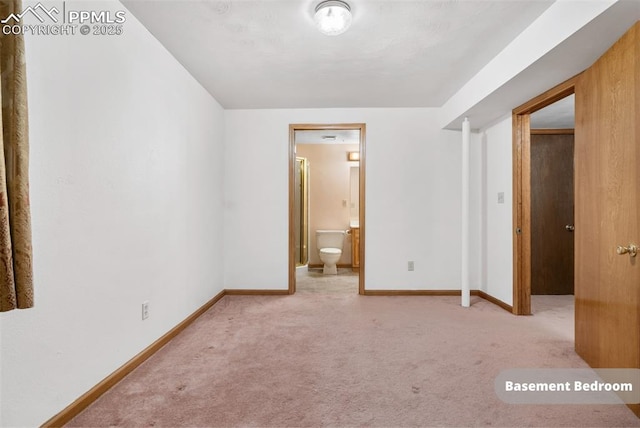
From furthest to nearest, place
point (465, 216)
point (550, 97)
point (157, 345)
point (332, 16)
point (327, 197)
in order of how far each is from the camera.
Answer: point (327, 197), point (465, 216), point (550, 97), point (157, 345), point (332, 16)

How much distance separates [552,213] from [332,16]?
377cm

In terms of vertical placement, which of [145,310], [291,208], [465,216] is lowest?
[145,310]

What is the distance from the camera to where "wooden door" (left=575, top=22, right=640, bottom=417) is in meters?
1.67

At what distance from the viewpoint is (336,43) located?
2449 millimetres

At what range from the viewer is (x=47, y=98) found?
1483 millimetres

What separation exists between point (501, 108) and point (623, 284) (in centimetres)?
202

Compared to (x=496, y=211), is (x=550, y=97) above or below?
above

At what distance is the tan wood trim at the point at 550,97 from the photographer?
245 centimetres

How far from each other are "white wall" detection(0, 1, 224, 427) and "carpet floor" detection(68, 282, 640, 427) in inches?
11.6

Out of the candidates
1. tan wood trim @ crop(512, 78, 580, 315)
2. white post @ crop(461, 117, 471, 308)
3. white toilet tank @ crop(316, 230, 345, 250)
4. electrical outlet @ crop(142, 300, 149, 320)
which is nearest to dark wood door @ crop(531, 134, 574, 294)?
tan wood trim @ crop(512, 78, 580, 315)

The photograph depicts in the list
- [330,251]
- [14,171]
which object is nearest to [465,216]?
[330,251]

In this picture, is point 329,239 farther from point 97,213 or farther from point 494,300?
point 97,213

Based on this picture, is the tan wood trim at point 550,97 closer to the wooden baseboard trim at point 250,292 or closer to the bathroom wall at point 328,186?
the wooden baseboard trim at point 250,292

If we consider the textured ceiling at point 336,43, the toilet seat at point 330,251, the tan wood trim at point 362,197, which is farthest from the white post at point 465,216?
the toilet seat at point 330,251
